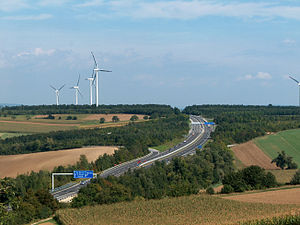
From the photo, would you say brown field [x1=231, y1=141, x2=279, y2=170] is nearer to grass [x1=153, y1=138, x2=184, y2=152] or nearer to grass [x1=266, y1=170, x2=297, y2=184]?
grass [x1=266, y1=170, x2=297, y2=184]

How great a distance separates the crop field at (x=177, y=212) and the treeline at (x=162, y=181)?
5311mm

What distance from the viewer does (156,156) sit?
13725 cm

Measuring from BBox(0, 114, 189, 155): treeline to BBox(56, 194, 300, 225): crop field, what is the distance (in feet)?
254

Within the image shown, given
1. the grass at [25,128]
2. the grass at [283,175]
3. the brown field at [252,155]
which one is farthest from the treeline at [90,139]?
the grass at [283,175]

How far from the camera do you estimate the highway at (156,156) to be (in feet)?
300

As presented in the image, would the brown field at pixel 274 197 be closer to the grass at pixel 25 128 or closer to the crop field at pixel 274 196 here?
the crop field at pixel 274 196

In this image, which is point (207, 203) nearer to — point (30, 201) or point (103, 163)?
point (30, 201)

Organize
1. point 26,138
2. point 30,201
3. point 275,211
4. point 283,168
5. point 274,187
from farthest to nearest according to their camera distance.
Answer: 1. point 26,138
2. point 283,168
3. point 274,187
4. point 30,201
5. point 275,211

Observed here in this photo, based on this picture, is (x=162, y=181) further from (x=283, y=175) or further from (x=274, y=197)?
(x=274, y=197)

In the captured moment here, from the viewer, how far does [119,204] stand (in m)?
63.8

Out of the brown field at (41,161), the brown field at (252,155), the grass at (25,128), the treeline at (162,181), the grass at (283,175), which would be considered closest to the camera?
the treeline at (162,181)

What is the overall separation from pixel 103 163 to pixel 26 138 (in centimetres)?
5563

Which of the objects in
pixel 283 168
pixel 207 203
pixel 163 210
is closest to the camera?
pixel 163 210

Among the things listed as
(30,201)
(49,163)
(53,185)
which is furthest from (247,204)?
(49,163)
